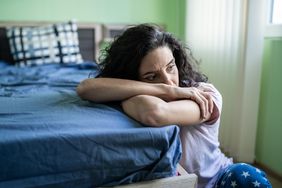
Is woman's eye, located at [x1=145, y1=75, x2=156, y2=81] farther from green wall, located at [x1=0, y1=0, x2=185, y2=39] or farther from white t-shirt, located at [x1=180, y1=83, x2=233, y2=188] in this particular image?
green wall, located at [x1=0, y1=0, x2=185, y2=39]

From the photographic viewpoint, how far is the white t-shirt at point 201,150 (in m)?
0.83

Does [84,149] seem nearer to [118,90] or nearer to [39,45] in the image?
[118,90]

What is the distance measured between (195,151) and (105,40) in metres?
2.02

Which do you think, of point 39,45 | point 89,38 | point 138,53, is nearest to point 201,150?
point 138,53

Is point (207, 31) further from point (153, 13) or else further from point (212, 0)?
point (153, 13)

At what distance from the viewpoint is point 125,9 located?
275 cm

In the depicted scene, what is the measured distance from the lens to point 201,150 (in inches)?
33.2

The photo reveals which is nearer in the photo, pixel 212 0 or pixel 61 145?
pixel 61 145

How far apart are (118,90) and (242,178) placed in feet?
1.41

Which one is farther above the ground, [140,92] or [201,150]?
[140,92]

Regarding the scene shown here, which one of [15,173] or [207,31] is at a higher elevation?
[207,31]

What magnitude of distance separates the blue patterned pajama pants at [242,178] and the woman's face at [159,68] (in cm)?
32

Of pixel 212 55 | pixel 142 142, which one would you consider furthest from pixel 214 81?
pixel 142 142

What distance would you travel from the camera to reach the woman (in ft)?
2.51
